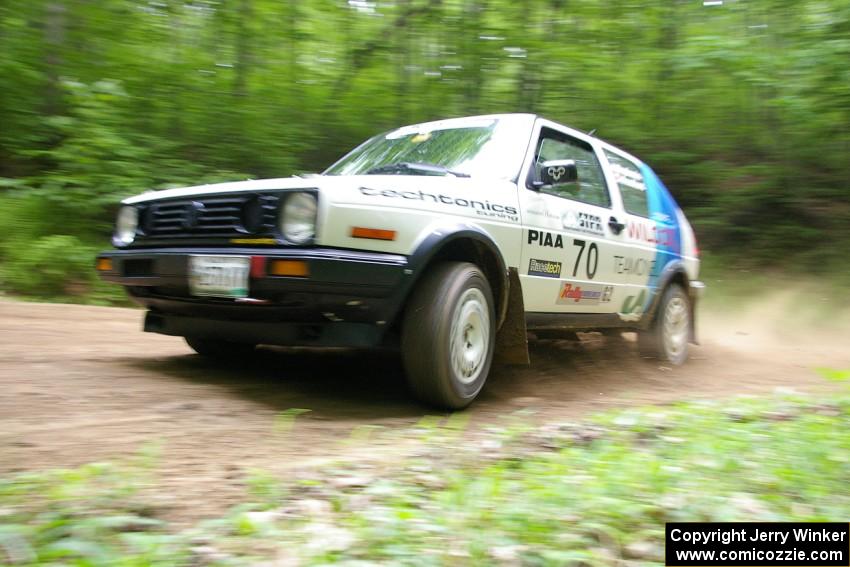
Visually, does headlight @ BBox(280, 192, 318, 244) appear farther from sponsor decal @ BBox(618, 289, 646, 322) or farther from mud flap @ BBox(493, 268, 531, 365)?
sponsor decal @ BBox(618, 289, 646, 322)

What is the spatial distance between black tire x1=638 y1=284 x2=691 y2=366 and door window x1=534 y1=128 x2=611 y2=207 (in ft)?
4.18

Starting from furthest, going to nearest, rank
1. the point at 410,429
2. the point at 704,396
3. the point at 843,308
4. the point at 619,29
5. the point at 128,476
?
the point at 619,29 → the point at 843,308 → the point at 704,396 → the point at 410,429 → the point at 128,476

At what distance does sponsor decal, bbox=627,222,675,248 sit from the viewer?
16.1 feet

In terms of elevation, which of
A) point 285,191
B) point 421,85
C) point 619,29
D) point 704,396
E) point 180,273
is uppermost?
point 619,29

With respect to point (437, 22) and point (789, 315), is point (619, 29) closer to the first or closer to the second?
point (437, 22)

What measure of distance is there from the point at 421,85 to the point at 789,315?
575 centimetres

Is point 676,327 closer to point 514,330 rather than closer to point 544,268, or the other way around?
point 544,268

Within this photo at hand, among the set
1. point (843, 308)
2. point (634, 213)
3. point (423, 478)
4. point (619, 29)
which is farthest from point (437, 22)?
point (423, 478)

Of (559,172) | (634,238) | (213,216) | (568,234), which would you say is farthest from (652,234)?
(213,216)

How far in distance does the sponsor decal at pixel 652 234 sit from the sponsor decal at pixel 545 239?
1.03 metres

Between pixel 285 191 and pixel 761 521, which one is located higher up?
pixel 285 191

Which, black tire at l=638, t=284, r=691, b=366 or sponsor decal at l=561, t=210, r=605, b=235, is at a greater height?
sponsor decal at l=561, t=210, r=605, b=235

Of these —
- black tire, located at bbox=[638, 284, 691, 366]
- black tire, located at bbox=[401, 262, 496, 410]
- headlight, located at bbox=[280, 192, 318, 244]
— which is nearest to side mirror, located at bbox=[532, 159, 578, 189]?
black tire, located at bbox=[401, 262, 496, 410]

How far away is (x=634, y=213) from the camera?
4988mm
